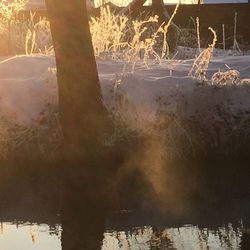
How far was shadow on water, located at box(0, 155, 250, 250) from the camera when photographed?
22.5 ft

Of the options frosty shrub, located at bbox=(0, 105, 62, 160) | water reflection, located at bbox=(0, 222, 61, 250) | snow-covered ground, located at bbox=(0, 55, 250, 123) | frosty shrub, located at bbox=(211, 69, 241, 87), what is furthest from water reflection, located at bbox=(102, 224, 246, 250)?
frosty shrub, located at bbox=(211, 69, 241, 87)

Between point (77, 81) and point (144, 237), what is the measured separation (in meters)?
3.42

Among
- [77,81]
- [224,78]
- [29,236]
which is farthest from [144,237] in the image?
[224,78]

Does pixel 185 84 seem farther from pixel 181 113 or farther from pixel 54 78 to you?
pixel 54 78

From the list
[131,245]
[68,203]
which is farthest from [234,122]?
[131,245]

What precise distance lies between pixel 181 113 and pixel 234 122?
77 centimetres

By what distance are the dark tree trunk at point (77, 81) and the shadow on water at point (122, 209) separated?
437mm

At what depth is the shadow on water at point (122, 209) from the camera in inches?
270

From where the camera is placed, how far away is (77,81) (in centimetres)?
987

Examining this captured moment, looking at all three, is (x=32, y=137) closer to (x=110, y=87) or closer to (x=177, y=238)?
(x=110, y=87)

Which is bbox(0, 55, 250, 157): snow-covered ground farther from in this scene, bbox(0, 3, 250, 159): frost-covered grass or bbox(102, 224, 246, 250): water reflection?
bbox(102, 224, 246, 250): water reflection

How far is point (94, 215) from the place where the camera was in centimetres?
780

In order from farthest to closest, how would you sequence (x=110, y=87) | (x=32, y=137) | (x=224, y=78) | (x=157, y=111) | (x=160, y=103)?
(x=224, y=78)
(x=110, y=87)
(x=160, y=103)
(x=157, y=111)
(x=32, y=137)

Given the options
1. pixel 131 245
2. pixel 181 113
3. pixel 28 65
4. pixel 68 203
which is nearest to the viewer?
pixel 131 245
